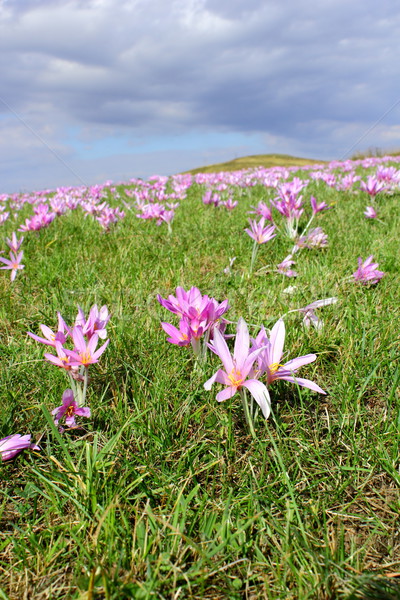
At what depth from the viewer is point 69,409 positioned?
159 centimetres

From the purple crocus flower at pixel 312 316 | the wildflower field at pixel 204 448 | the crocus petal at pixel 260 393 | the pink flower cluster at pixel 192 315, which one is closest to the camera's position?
the wildflower field at pixel 204 448

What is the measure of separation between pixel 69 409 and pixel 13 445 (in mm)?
233

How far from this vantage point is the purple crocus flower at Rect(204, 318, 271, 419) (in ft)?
4.34

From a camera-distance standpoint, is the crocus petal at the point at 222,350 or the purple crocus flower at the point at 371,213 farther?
the purple crocus flower at the point at 371,213

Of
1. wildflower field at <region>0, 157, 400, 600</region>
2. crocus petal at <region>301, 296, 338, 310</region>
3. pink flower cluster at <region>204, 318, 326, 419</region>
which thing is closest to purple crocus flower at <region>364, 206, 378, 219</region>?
wildflower field at <region>0, 157, 400, 600</region>

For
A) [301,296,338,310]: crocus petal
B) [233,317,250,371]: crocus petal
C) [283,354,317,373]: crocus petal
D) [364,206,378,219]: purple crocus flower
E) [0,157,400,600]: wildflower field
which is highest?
[364,206,378,219]: purple crocus flower

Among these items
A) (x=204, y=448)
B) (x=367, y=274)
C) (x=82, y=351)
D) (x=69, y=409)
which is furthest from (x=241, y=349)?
(x=367, y=274)

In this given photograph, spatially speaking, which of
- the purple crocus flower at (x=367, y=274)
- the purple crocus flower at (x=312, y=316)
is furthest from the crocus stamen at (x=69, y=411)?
the purple crocus flower at (x=367, y=274)

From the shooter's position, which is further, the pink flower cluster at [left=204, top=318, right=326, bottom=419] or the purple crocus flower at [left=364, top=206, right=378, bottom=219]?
the purple crocus flower at [left=364, top=206, right=378, bottom=219]

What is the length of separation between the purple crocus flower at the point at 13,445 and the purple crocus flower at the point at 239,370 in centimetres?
71

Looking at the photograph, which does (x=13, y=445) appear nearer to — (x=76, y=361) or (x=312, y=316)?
(x=76, y=361)

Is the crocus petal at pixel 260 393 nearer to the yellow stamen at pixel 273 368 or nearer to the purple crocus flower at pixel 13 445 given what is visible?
the yellow stamen at pixel 273 368

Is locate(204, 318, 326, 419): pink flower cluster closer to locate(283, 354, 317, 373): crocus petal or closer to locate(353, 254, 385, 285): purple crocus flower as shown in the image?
locate(283, 354, 317, 373): crocus petal

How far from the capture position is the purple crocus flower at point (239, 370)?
52.1 inches
